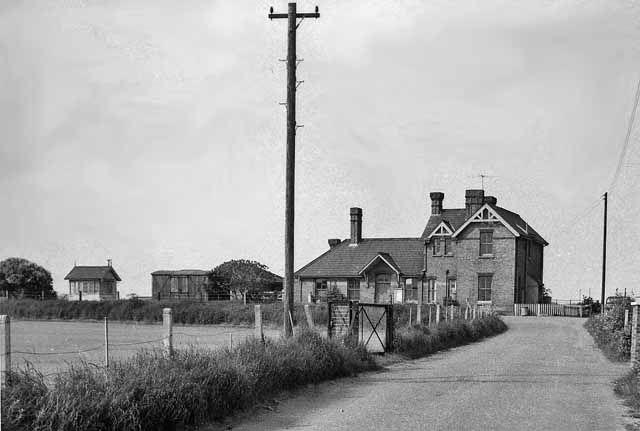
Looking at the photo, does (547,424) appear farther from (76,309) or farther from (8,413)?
(76,309)

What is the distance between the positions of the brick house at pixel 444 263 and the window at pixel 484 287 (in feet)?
0.25

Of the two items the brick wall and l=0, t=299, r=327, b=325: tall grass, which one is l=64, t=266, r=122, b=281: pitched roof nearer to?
l=0, t=299, r=327, b=325: tall grass

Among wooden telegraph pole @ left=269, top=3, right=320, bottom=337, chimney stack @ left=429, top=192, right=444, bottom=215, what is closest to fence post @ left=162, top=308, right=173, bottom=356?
wooden telegraph pole @ left=269, top=3, right=320, bottom=337

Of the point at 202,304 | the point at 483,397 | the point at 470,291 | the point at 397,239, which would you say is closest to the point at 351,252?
the point at 397,239

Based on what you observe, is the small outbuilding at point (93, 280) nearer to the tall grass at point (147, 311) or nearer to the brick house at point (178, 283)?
the brick house at point (178, 283)

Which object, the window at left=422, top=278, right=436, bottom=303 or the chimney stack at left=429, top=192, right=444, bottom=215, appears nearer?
→ the window at left=422, top=278, right=436, bottom=303

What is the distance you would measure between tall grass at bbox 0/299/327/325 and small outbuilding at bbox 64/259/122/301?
21639 millimetres

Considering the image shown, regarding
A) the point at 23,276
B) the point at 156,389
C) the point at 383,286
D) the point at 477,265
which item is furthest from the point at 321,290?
the point at 156,389

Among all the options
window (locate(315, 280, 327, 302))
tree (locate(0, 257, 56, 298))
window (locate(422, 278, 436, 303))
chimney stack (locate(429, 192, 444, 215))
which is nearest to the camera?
window (locate(422, 278, 436, 303))

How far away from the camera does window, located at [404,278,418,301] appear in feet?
202

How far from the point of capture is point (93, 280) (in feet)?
285

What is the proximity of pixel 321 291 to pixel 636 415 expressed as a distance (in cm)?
5191

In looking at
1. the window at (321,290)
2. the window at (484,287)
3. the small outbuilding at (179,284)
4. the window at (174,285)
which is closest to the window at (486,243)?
the window at (484,287)

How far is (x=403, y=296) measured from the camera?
61562mm
